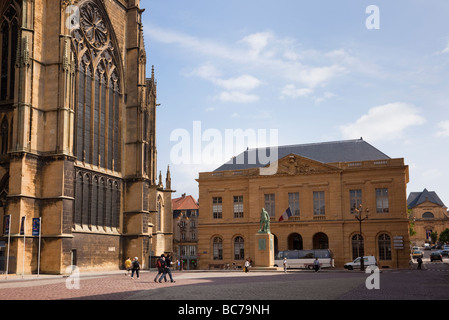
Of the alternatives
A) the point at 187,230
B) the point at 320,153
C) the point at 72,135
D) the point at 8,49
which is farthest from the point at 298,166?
the point at 187,230

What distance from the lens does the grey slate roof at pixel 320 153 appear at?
5962cm

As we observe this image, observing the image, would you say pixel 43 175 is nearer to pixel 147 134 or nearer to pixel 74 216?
pixel 74 216

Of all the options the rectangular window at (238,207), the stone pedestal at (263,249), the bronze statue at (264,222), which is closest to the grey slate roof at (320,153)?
the rectangular window at (238,207)

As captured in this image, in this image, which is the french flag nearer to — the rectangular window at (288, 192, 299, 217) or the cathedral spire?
the rectangular window at (288, 192, 299, 217)

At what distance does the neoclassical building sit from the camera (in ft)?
178

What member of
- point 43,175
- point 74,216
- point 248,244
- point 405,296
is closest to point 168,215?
point 248,244

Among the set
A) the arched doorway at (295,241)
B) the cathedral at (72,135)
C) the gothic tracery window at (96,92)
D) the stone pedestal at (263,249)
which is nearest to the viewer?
the cathedral at (72,135)

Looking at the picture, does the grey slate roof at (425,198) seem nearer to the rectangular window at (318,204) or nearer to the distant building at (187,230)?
the distant building at (187,230)

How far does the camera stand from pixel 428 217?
15912 centimetres

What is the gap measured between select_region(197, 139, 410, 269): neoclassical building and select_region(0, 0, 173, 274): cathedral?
13.1 m

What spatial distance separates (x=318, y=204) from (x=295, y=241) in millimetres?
5343

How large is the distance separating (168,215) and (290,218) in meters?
14.2

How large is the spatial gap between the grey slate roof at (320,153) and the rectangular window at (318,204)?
475 centimetres

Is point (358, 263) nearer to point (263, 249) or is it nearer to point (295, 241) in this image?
point (263, 249)
